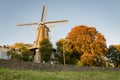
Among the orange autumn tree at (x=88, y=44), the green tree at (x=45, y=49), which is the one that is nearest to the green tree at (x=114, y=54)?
the orange autumn tree at (x=88, y=44)

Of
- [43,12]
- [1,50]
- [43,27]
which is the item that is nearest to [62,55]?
[43,27]

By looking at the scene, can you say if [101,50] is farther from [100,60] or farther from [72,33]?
[72,33]

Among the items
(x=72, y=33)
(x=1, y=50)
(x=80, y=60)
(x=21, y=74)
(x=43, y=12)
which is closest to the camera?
(x=21, y=74)

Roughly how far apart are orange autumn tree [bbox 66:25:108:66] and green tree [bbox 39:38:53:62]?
4155 millimetres

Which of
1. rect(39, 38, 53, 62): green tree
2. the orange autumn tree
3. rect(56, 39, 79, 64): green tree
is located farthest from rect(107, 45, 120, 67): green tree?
rect(39, 38, 53, 62): green tree

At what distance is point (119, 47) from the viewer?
82.9 meters

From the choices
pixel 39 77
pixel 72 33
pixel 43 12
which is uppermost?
pixel 43 12

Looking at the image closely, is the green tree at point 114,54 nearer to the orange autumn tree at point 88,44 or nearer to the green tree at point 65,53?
the orange autumn tree at point 88,44

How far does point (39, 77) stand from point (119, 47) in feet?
190

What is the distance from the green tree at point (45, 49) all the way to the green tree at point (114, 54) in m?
22.9

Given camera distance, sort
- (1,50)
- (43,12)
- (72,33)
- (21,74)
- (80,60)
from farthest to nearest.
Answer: (1,50) < (43,12) < (72,33) < (80,60) < (21,74)

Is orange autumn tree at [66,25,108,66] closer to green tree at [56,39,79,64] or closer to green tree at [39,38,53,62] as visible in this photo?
green tree at [56,39,79,64]

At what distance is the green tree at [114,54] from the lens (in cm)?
8053

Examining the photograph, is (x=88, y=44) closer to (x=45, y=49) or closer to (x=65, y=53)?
(x=65, y=53)
